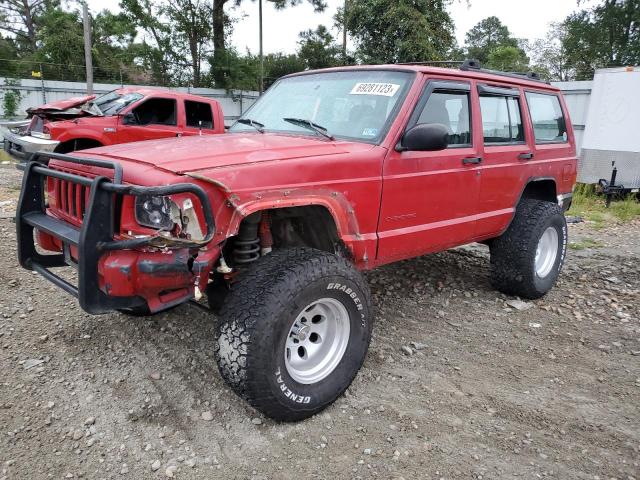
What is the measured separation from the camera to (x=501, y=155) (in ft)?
13.4

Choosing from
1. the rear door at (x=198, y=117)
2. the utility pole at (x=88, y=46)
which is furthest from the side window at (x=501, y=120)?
the utility pole at (x=88, y=46)

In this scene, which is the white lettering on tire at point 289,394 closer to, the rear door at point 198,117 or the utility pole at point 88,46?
the rear door at point 198,117

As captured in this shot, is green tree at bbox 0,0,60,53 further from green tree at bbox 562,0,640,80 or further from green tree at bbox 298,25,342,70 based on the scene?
green tree at bbox 562,0,640,80

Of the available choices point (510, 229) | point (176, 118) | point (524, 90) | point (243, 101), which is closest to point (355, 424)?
point (510, 229)

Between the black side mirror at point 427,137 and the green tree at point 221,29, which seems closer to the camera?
the black side mirror at point 427,137

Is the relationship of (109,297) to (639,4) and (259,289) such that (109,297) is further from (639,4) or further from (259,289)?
(639,4)

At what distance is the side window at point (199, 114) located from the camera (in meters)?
9.48

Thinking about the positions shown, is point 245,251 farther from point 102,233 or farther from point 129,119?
point 129,119

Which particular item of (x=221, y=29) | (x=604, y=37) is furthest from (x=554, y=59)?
(x=221, y=29)

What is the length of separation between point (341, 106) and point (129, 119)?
20.8 feet

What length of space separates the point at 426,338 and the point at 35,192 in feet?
9.32

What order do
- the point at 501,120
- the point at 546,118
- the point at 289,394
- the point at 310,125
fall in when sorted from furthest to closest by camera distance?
the point at 546,118 < the point at 501,120 < the point at 310,125 < the point at 289,394

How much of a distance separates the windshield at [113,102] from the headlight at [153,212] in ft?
23.2

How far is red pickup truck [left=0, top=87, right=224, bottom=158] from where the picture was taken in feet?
27.3
